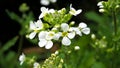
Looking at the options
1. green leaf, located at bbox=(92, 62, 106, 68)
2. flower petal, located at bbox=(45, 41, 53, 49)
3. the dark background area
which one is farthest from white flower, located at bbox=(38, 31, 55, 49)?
the dark background area

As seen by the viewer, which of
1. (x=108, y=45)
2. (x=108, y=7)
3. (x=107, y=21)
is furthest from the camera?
(x=107, y=21)

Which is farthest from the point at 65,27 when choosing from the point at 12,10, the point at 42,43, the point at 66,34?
the point at 12,10

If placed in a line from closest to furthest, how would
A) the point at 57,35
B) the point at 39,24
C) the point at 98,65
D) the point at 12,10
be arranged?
the point at 57,35 < the point at 39,24 < the point at 98,65 < the point at 12,10

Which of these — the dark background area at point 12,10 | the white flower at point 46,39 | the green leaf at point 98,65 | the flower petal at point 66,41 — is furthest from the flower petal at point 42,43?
the dark background area at point 12,10

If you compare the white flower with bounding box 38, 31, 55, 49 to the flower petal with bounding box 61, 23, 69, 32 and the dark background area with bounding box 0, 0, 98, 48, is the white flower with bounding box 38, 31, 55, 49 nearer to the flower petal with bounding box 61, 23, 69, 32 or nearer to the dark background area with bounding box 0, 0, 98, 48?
the flower petal with bounding box 61, 23, 69, 32

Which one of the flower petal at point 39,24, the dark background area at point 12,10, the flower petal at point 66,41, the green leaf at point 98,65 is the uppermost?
the dark background area at point 12,10

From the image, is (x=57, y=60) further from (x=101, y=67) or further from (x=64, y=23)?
(x=101, y=67)

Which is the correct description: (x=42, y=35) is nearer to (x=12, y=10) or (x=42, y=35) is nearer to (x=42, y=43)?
(x=42, y=43)

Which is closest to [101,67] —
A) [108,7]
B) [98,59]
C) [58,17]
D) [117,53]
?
[98,59]

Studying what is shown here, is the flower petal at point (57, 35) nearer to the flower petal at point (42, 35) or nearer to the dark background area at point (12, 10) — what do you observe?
the flower petal at point (42, 35)
